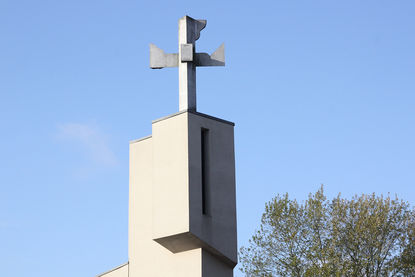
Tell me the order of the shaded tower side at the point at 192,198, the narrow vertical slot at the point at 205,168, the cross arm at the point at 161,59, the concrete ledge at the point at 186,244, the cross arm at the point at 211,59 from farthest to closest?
the cross arm at the point at 161,59 < the cross arm at the point at 211,59 < the narrow vertical slot at the point at 205,168 < the shaded tower side at the point at 192,198 < the concrete ledge at the point at 186,244

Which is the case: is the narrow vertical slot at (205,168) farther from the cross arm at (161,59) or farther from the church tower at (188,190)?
the cross arm at (161,59)

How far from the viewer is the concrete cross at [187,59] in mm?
20469

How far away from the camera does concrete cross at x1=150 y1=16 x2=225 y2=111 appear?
2047cm

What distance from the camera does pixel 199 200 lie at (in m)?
19.2

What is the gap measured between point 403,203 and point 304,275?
615 centimetres

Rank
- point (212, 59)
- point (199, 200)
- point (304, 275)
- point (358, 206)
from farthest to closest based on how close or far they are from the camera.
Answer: point (358, 206)
point (304, 275)
point (212, 59)
point (199, 200)

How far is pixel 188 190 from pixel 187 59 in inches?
151

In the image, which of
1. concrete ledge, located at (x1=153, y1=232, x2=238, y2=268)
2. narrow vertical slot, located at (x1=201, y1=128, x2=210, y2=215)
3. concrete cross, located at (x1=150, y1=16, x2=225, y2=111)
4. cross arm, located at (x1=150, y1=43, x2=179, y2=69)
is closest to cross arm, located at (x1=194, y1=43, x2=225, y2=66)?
concrete cross, located at (x1=150, y1=16, x2=225, y2=111)

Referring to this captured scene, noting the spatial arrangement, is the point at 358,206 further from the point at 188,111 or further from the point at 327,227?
the point at 188,111

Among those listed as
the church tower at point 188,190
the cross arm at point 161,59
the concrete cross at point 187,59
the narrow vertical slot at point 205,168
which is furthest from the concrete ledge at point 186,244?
the cross arm at point 161,59

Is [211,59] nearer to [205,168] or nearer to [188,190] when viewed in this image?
[205,168]

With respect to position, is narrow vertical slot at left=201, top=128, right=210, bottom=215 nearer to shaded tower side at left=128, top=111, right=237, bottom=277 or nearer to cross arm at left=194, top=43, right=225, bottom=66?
shaded tower side at left=128, top=111, right=237, bottom=277

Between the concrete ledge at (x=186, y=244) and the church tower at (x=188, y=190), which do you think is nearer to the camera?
the concrete ledge at (x=186, y=244)

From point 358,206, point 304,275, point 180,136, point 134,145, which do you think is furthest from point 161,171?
point 358,206
